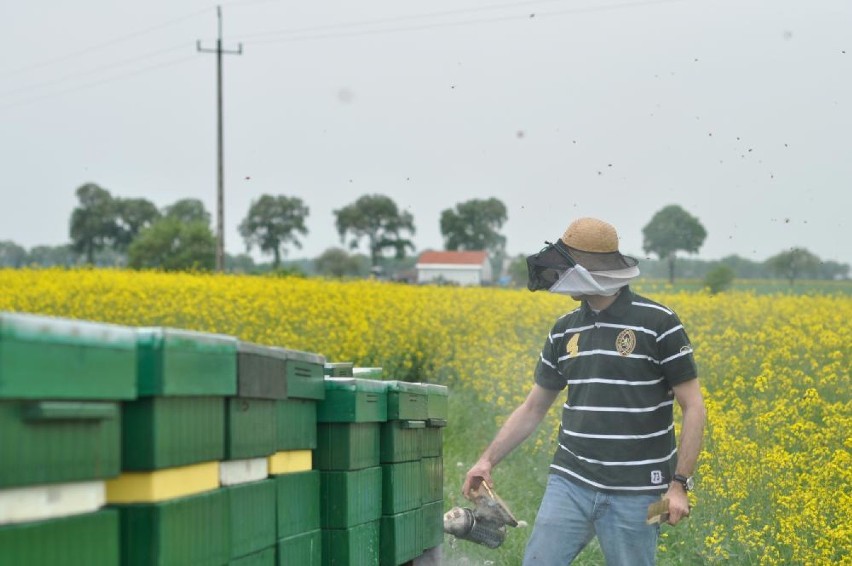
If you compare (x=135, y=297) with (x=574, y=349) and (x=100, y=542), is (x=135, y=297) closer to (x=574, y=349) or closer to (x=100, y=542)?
(x=574, y=349)

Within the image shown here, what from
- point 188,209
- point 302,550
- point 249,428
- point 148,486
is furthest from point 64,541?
point 188,209

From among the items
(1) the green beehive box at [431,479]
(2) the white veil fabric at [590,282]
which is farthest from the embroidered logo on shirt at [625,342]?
(1) the green beehive box at [431,479]

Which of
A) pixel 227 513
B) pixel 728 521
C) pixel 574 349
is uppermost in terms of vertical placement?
pixel 574 349

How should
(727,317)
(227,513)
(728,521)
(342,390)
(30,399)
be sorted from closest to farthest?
(30,399) → (227,513) → (342,390) → (728,521) → (727,317)

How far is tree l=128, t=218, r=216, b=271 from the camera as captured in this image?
3182 inches

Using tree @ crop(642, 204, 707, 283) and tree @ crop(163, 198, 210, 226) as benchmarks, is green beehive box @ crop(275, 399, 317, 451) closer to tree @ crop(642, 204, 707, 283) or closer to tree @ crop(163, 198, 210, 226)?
tree @ crop(642, 204, 707, 283)

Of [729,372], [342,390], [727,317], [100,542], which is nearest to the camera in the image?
[100,542]

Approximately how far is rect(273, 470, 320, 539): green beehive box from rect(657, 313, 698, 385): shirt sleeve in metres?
1.36

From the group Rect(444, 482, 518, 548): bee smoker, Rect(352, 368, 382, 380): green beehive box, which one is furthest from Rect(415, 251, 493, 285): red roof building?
Rect(444, 482, 518, 548): bee smoker

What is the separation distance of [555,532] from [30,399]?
2.76m

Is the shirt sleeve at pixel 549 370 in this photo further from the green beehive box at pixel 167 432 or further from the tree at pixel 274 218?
the tree at pixel 274 218

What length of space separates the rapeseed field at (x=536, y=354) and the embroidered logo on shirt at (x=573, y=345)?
2.34m

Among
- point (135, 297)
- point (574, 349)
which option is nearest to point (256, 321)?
point (135, 297)

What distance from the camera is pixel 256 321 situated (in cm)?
1845
